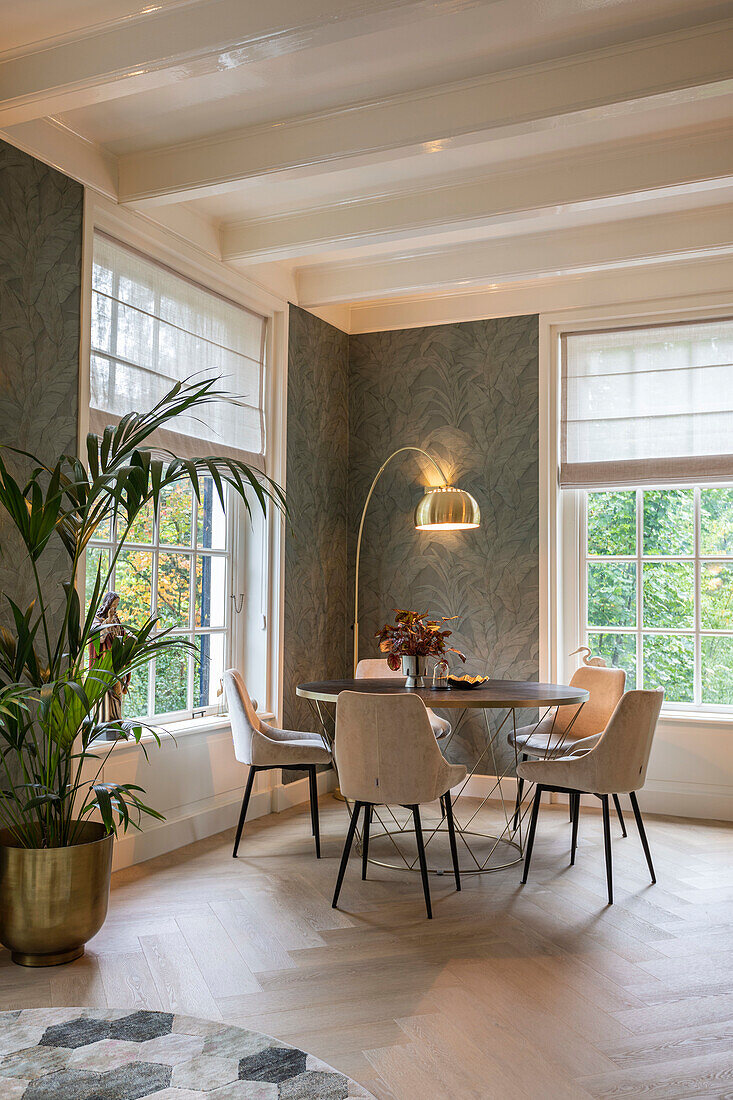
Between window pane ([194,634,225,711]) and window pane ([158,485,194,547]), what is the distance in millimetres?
547

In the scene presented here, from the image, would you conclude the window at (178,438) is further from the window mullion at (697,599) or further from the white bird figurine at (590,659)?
the window mullion at (697,599)

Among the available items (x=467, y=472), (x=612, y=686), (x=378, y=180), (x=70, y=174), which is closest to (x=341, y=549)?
(x=467, y=472)

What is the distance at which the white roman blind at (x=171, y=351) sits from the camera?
3816mm

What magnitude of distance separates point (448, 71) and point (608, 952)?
3.15 m

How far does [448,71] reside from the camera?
3.17m

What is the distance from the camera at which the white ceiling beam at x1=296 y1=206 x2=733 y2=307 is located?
444 centimetres

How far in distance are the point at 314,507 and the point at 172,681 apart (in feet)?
4.96

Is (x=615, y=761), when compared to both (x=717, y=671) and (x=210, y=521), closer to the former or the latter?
(x=717, y=671)

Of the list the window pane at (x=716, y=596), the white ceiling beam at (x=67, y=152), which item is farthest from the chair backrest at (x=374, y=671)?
the white ceiling beam at (x=67, y=152)

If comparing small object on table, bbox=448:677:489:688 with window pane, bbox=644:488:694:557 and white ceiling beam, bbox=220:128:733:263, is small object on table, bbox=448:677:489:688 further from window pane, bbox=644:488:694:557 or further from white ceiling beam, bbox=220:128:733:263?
white ceiling beam, bbox=220:128:733:263

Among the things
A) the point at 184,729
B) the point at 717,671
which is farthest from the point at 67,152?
the point at 717,671

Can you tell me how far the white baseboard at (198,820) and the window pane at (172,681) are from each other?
1.62 feet

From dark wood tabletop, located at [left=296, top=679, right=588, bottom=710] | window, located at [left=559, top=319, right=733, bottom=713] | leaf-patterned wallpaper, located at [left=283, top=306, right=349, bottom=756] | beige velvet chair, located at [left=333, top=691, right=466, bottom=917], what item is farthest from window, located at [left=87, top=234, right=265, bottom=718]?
window, located at [left=559, top=319, right=733, bottom=713]

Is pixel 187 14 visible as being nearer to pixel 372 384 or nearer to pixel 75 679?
pixel 75 679
